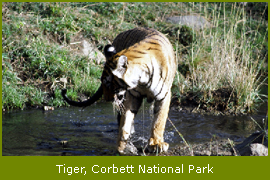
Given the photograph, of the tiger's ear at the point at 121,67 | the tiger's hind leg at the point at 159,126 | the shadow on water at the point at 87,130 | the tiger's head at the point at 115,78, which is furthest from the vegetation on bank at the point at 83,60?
the tiger's ear at the point at 121,67

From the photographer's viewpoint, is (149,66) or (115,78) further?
(149,66)

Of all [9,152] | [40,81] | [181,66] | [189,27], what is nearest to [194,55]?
[181,66]

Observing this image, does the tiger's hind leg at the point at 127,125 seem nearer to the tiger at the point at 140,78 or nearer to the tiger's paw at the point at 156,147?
the tiger at the point at 140,78

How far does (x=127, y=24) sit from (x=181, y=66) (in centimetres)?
241

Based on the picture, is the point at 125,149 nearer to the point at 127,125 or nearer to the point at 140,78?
the point at 127,125

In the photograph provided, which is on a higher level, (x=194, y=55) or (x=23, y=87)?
(x=194, y=55)

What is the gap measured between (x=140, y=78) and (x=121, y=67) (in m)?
0.27

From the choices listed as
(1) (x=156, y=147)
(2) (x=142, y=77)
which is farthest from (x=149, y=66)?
(1) (x=156, y=147)

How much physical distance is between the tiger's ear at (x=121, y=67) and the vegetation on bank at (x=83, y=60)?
300 cm

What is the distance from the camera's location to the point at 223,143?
3.81 metres

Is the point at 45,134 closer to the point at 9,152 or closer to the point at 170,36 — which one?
the point at 9,152

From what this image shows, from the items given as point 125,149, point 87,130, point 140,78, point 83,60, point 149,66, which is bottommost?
point 87,130

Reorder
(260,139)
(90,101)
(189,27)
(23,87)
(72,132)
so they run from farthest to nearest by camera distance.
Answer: (189,27) → (23,87) → (72,132) → (90,101) → (260,139)

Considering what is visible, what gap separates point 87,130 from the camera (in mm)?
4773
